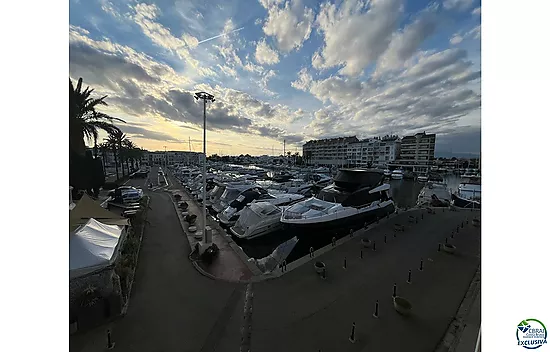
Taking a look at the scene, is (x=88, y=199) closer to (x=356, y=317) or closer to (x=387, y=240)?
(x=356, y=317)

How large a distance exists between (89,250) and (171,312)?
6.59 ft

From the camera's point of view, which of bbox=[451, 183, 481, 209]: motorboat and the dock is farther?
bbox=[451, 183, 481, 209]: motorboat

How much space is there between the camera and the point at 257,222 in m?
10.2

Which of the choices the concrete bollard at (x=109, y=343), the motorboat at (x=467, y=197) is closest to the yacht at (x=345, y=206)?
the concrete bollard at (x=109, y=343)

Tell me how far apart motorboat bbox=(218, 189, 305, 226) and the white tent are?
24.6ft

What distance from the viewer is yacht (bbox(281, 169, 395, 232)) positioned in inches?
394

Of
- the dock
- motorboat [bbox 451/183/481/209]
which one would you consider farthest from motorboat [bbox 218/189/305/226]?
motorboat [bbox 451/183/481/209]

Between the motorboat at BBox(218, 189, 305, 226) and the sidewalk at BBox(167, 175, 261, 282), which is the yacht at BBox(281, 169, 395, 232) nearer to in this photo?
the motorboat at BBox(218, 189, 305, 226)
